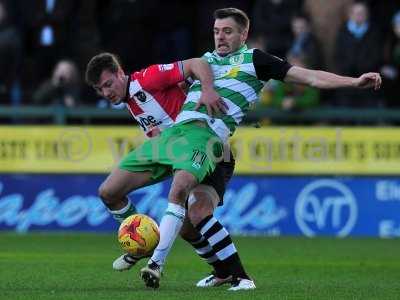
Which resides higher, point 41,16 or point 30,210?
A: point 41,16

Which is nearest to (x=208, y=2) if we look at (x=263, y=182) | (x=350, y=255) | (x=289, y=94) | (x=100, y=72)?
(x=289, y=94)

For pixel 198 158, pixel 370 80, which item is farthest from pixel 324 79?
pixel 198 158

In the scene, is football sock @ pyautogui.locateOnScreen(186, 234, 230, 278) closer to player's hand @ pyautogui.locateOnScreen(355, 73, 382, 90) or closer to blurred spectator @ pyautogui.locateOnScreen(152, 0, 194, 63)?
player's hand @ pyautogui.locateOnScreen(355, 73, 382, 90)

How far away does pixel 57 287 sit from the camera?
9094 millimetres

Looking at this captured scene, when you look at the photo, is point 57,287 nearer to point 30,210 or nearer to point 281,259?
point 281,259

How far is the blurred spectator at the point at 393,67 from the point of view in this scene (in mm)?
16812

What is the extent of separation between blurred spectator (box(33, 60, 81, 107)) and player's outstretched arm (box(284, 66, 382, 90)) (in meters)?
7.91

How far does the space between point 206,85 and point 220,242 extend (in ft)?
4.08

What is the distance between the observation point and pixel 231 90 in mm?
9180

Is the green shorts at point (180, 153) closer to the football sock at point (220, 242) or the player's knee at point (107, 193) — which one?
the player's knee at point (107, 193)

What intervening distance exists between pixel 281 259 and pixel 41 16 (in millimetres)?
6013

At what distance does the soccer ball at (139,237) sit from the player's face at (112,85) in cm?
107

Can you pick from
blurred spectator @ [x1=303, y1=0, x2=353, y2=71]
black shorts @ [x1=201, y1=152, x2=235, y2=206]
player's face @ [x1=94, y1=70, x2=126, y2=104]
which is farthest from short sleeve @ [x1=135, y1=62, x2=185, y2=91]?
blurred spectator @ [x1=303, y1=0, x2=353, y2=71]

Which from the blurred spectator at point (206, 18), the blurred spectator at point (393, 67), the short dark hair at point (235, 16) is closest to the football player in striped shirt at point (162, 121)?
the short dark hair at point (235, 16)
